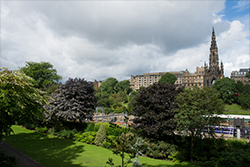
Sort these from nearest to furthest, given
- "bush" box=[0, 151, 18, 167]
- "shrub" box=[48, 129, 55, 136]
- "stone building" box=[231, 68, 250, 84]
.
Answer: "bush" box=[0, 151, 18, 167] → "shrub" box=[48, 129, 55, 136] → "stone building" box=[231, 68, 250, 84]

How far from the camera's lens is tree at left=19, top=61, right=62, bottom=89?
46.9 metres

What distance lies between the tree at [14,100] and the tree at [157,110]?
738 cm

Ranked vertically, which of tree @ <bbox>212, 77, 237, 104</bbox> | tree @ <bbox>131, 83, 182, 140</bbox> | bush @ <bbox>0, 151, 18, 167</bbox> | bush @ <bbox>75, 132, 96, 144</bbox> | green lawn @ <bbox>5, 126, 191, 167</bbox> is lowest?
green lawn @ <bbox>5, 126, 191, 167</bbox>

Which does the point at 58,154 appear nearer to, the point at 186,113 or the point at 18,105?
the point at 18,105

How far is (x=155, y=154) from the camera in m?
12.3

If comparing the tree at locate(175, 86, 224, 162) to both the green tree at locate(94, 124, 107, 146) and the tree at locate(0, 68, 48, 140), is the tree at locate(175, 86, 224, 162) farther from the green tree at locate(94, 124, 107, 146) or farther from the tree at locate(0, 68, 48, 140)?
the tree at locate(0, 68, 48, 140)

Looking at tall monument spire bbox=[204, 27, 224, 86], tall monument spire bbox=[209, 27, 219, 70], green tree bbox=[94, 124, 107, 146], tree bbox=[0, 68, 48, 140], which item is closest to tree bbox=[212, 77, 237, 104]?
tall monument spire bbox=[204, 27, 224, 86]

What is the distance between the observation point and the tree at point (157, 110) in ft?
39.1

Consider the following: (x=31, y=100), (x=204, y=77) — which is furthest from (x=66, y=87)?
(x=204, y=77)

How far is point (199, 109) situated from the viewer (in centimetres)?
1104

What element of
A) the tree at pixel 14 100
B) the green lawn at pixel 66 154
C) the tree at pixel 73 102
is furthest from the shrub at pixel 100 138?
the tree at pixel 14 100

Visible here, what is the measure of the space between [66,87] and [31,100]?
919cm

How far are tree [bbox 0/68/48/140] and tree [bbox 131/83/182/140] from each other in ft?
24.2

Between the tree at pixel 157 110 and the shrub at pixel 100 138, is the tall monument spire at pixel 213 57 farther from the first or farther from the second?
the shrub at pixel 100 138
